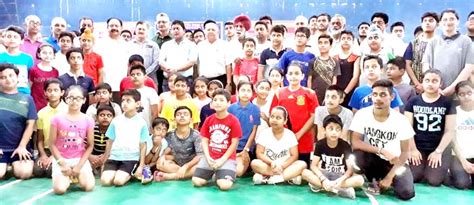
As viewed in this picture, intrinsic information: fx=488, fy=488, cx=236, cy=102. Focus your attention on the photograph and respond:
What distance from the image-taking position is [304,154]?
5129 mm

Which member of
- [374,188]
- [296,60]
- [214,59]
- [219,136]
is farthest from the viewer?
[214,59]

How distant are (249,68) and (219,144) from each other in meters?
1.52

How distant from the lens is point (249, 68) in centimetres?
609

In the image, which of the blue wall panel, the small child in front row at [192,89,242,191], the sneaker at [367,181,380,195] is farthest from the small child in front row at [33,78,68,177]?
the blue wall panel

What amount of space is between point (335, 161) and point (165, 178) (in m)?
1.70

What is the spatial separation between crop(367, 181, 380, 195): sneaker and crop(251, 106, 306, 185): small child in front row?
2.09 feet

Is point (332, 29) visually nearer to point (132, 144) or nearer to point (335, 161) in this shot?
point (335, 161)

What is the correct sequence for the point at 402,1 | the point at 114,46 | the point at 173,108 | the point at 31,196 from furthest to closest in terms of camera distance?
the point at 402,1, the point at 114,46, the point at 173,108, the point at 31,196

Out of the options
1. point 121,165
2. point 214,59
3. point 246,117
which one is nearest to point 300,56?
point 246,117

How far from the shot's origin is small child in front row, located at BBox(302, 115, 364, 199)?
4.32 m

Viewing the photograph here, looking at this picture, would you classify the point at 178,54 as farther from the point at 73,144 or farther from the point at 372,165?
the point at 372,165

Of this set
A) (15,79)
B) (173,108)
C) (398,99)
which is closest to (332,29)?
(398,99)

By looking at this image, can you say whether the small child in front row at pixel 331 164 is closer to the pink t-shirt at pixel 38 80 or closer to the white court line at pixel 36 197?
the white court line at pixel 36 197

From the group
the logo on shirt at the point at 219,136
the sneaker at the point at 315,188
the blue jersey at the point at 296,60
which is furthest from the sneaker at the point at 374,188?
the blue jersey at the point at 296,60
